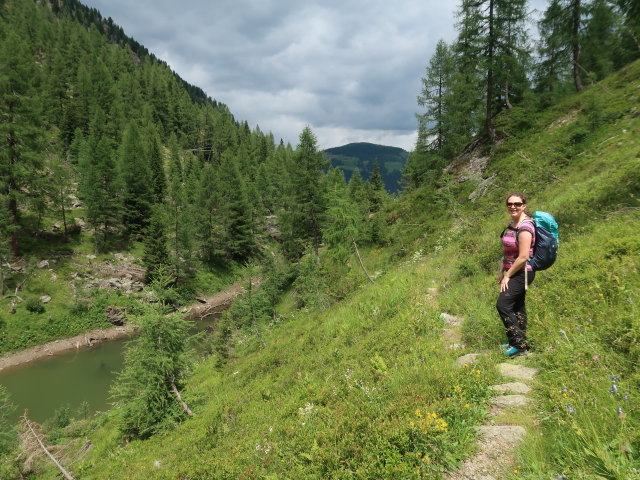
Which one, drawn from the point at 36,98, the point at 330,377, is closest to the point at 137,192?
the point at 36,98

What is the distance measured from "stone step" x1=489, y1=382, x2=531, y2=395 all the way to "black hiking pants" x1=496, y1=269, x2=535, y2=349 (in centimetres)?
104

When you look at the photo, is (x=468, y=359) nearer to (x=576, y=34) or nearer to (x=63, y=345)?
(x=576, y=34)

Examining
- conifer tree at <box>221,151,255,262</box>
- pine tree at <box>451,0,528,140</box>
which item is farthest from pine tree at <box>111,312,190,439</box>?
conifer tree at <box>221,151,255,262</box>

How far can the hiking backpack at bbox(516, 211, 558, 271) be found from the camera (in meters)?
4.62

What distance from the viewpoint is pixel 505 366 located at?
458 centimetres

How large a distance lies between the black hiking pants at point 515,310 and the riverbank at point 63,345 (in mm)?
31180

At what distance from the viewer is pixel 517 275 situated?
16.3 feet

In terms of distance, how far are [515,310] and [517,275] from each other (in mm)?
675

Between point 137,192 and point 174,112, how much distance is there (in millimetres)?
62002

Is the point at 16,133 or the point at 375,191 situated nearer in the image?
the point at 16,133

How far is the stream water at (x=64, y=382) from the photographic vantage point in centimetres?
2172

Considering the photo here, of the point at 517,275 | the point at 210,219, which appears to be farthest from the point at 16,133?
the point at 517,275

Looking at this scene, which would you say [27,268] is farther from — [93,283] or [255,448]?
[255,448]

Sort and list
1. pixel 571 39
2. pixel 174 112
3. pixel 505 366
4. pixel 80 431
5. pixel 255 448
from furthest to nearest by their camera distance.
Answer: pixel 174 112 < pixel 571 39 < pixel 80 431 < pixel 255 448 < pixel 505 366
